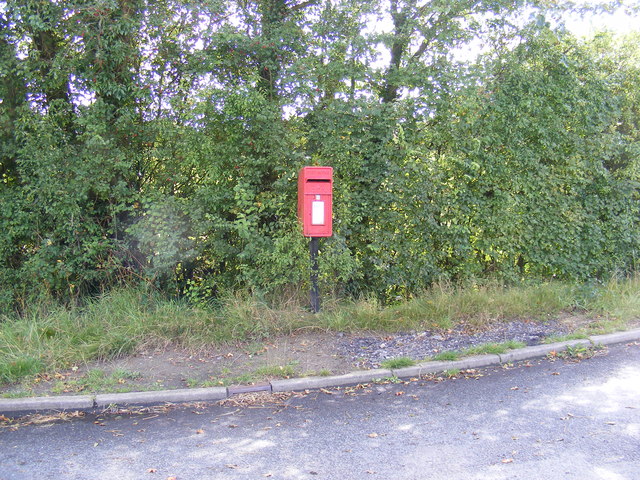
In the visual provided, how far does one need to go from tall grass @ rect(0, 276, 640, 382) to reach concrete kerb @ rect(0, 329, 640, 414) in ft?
2.32

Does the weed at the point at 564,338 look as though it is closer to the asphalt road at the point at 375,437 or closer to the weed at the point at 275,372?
the asphalt road at the point at 375,437

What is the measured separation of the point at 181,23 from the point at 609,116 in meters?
7.11

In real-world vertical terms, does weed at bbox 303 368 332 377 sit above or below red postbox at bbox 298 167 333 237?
below

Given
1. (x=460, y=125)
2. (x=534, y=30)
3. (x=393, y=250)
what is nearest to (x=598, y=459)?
(x=393, y=250)

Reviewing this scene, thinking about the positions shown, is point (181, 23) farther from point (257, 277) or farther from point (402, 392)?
point (402, 392)

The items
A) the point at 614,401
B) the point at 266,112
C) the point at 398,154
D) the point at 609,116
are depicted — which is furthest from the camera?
the point at 609,116

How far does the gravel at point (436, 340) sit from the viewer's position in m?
5.85

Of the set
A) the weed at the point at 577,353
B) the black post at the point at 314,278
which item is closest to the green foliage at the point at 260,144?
the black post at the point at 314,278

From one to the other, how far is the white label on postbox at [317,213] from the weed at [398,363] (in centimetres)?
198

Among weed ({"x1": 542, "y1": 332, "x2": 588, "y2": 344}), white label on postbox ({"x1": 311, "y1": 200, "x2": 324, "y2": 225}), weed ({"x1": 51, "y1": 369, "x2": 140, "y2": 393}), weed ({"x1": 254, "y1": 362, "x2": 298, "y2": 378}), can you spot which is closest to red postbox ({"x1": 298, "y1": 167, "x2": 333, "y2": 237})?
white label on postbox ({"x1": 311, "y1": 200, "x2": 324, "y2": 225})

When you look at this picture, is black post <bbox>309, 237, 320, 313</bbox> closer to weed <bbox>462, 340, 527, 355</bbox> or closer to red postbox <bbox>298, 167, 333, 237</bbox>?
red postbox <bbox>298, 167, 333, 237</bbox>

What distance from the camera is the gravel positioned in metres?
5.85

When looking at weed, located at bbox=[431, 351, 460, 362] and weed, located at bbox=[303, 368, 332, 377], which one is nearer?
weed, located at bbox=[303, 368, 332, 377]

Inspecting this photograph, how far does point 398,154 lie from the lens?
7578mm
